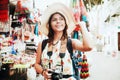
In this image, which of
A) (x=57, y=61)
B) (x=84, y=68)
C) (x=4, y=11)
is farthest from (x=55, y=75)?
(x=4, y=11)

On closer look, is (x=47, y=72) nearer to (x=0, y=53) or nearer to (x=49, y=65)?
(x=49, y=65)

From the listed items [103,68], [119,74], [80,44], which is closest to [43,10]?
[80,44]

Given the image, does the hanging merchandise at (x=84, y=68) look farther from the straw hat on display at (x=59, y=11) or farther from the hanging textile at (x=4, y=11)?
the hanging textile at (x=4, y=11)

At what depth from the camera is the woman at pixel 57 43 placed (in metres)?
1.59

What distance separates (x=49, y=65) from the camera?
1621 millimetres

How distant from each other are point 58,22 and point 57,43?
0.16 meters

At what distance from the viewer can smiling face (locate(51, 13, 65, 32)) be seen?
5.30 ft

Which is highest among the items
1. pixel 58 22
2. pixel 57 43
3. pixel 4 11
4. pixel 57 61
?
pixel 4 11

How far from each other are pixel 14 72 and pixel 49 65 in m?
0.29

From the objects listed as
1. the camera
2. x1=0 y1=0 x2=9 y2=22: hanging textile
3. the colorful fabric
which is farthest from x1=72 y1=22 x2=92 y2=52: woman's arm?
x1=0 y1=0 x2=9 y2=22: hanging textile

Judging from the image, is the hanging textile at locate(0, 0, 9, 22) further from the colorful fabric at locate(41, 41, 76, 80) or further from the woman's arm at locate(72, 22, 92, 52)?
the woman's arm at locate(72, 22, 92, 52)

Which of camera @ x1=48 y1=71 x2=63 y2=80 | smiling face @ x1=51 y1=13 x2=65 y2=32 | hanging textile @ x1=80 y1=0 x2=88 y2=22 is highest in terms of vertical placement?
hanging textile @ x1=80 y1=0 x2=88 y2=22

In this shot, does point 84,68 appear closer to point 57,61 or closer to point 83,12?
point 57,61

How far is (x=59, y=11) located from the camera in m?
1.62
